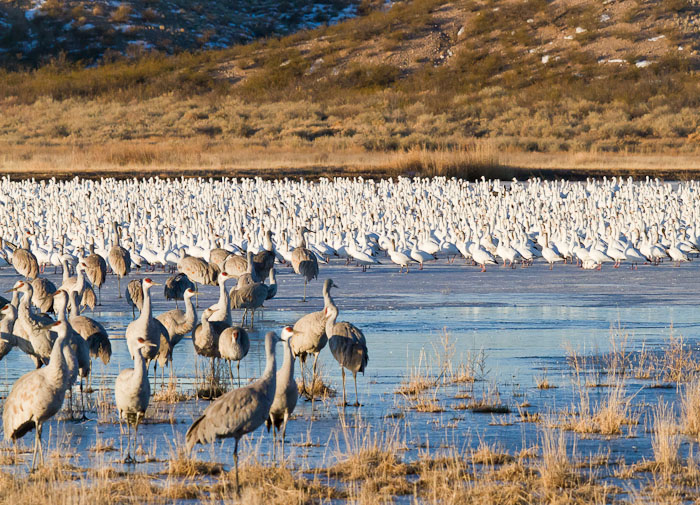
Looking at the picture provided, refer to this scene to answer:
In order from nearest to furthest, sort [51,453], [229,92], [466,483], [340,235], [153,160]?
1. [466,483]
2. [51,453]
3. [340,235]
4. [153,160]
5. [229,92]

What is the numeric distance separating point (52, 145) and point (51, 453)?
5016cm

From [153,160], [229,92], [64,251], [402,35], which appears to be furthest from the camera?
[402,35]

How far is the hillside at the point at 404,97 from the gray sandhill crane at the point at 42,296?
93.2ft

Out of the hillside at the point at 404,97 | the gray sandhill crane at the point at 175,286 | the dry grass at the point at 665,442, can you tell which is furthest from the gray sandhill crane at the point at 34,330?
the hillside at the point at 404,97

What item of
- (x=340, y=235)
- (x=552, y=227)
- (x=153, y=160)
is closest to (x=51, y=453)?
(x=340, y=235)

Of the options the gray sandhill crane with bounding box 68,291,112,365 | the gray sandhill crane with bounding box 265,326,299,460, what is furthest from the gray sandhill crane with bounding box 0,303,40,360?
the gray sandhill crane with bounding box 265,326,299,460

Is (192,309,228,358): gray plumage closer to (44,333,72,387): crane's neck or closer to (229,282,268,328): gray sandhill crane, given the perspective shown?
(44,333,72,387): crane's neck

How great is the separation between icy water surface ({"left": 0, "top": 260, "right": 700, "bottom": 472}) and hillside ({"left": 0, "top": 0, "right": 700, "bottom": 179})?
877 inches

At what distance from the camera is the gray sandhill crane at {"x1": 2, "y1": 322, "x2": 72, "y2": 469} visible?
772 centimetres

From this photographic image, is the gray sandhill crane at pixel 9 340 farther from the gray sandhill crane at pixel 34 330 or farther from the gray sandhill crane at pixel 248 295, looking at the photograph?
the gray sandhill crane at pixel 248 295

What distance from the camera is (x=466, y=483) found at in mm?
7230

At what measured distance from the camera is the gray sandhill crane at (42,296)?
1297 cm

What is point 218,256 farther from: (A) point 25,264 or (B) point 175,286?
(B) point 175,286

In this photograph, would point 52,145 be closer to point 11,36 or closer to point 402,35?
point 402,35
